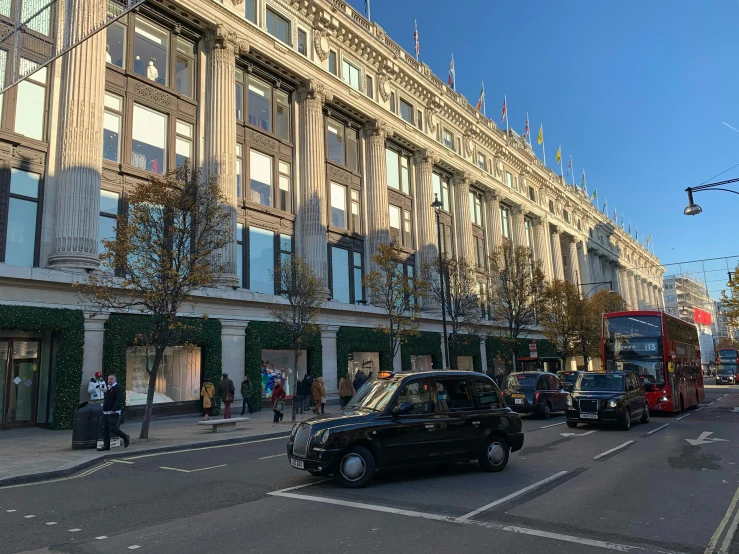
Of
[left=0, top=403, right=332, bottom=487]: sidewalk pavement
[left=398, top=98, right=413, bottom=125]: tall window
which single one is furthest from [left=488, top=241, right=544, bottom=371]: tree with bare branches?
[left=0, top=403, right=332, bottom=487]: sidewalk pavement

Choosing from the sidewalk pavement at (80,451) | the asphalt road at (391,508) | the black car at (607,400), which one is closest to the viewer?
the asphalt road at (391,508)

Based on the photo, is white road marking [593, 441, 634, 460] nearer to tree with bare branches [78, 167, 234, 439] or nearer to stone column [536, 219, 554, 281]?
tree with bare branches [78, 167, 234, 439]

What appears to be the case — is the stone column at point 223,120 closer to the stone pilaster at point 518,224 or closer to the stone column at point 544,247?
the stone pilaster at point 518,224

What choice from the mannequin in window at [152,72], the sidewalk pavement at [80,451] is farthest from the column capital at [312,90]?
the sidewalk pavement at [80,451]

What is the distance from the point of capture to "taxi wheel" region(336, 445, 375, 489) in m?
8.30

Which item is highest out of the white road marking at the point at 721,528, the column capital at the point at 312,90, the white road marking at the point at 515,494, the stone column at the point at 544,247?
the column capital at the point at 312,90

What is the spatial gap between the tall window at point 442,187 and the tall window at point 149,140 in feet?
72.4

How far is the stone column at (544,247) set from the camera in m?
55.8

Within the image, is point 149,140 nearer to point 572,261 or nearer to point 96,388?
point 96,388

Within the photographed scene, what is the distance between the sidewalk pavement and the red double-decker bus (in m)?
13.1

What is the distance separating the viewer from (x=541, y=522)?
649cm

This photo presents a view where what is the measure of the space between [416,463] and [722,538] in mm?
4217

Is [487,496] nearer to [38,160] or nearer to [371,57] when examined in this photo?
[38,160]

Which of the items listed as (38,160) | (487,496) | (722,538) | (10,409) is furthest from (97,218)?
(722,538)
